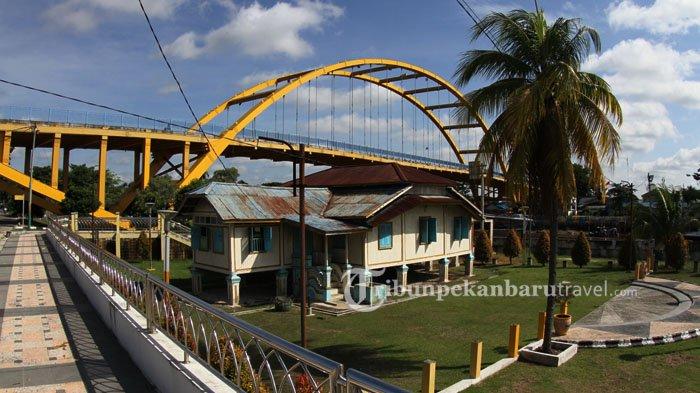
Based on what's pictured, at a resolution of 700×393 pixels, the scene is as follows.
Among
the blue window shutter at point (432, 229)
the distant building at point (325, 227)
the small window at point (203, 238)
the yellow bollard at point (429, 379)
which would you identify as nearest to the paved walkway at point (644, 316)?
the yellow bollard at point (429, 379)

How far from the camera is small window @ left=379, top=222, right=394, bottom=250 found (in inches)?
817

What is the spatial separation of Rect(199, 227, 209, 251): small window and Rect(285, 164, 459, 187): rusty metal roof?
20.7 feet

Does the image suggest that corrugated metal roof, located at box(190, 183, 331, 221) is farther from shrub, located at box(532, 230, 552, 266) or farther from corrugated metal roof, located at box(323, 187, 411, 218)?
shrub, located at box(532, 230, 552, 266)

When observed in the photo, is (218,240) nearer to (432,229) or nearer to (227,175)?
(432,229)

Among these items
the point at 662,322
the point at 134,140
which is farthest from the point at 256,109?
the point at 662,322

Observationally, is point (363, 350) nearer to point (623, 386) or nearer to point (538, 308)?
point (623, 386)

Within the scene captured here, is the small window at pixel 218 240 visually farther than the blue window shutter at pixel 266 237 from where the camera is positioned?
No

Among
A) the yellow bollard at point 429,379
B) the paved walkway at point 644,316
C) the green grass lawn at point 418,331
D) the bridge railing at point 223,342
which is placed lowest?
the green grass lawn at point 418,331

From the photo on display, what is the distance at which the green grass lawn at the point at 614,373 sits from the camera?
9602 mm

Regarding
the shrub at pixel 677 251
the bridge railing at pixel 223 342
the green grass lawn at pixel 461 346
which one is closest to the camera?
the bridge railing at pixel 223 342

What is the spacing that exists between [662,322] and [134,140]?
44.7 m

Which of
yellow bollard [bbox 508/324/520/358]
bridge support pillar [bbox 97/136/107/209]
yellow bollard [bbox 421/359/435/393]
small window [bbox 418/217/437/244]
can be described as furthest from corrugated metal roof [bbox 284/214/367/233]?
bridge support pillar [bbox 97/136/107/209]

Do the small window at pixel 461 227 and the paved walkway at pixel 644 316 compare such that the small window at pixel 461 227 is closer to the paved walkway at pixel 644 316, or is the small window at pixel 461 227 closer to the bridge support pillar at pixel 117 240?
the paved walkway at pixel 644 316

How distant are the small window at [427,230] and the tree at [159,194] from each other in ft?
79.2
